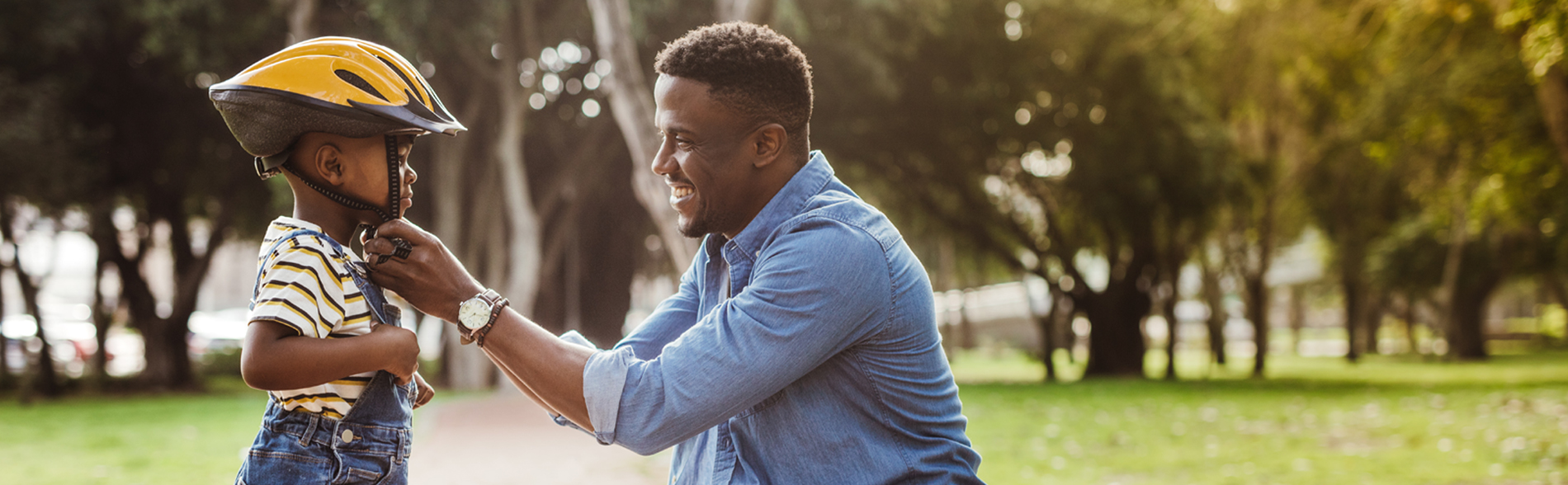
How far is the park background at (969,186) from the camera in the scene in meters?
10.5

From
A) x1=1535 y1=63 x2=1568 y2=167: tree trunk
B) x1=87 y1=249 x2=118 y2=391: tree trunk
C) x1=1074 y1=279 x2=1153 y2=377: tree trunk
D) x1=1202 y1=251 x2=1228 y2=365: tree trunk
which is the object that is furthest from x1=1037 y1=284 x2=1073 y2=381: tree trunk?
x1=87 y1=249 x2=118 y2=391: tree trunk

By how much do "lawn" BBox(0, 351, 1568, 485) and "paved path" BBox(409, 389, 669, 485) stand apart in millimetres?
1786

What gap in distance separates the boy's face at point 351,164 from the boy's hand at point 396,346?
26cm

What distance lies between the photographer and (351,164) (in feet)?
6.91

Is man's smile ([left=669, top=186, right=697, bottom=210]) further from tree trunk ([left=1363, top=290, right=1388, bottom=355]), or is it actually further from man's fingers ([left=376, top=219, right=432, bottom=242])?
tree trunk ([left=1363, top=290, right=1388, bottom=355])

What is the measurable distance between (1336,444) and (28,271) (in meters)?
20.4

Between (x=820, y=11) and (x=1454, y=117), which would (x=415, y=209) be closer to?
(x=820, y=11)

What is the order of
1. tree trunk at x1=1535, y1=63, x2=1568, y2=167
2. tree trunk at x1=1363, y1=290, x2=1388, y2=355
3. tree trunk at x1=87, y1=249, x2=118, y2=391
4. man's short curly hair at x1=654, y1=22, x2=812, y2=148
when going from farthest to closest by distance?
tree trunk at x1=1363, y1=290, x2=1388, y2=355 < tree trunk at x1=87, y1=249, x2=118, y2=391 < tree trunk at x1=1535, y1=63, x2=1568, y2=167 < man's short curly hair at x1=654, y1=22, x2=812, y2=148

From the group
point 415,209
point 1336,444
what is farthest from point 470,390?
point 1336,444

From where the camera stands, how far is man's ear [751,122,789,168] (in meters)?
2.05

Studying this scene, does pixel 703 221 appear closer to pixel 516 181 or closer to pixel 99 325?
pixel 516 181

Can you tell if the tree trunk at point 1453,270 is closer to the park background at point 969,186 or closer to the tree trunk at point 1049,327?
the park background at point 969,186

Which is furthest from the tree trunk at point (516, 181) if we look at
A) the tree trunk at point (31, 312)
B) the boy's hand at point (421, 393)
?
the boy's hand at point (421, 393)

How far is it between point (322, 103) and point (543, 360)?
0.68 m
